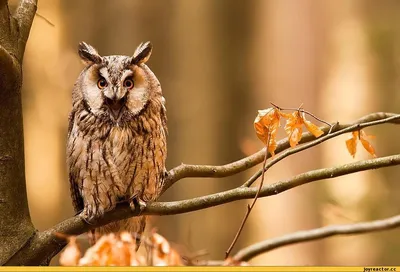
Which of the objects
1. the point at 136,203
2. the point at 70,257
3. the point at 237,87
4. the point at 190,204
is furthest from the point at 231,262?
the point at 237,87

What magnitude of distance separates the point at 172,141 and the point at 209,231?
787 millimetres

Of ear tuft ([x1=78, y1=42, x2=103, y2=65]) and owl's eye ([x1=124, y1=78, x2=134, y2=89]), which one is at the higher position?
ear tuft ([x1=78, y1=42, x2=103, y2=65])

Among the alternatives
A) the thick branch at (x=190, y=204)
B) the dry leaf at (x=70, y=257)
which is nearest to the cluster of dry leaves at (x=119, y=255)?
the dry leaf at (x=70, y=257)

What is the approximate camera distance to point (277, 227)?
497cm

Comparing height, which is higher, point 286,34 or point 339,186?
point 286,34

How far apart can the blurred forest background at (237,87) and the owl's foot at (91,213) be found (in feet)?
9.16

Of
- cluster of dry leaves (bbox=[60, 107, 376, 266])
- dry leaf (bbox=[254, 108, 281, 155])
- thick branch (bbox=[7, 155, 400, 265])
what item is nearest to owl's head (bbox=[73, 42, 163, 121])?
thick branch (bbox=[7, 155, 400, 265])

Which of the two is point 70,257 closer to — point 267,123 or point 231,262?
point 231,262

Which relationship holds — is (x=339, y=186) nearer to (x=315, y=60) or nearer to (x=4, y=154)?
(x=315, y=60)

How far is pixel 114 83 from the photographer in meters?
2.06

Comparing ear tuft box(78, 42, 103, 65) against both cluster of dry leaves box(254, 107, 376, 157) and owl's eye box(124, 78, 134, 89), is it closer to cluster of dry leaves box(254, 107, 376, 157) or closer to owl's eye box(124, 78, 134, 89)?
owl's eye box(124, 78, 134, 89)

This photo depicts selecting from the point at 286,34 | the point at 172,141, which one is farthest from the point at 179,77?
the point at 286,34

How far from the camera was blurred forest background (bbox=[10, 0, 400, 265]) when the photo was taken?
4973 millimetres

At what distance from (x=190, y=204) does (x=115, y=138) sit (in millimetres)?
584
